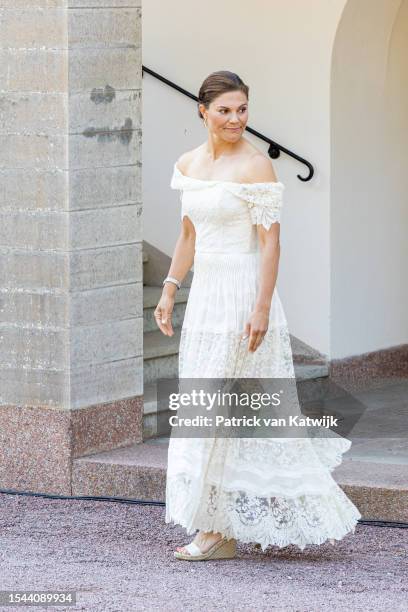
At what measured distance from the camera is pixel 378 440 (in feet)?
24.7

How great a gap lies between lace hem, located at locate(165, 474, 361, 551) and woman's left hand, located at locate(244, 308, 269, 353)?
562 mm

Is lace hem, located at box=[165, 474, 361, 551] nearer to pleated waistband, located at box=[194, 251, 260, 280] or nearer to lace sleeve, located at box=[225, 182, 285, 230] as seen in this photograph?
pleated waistband, located at box=[194, 251, 260, 280]

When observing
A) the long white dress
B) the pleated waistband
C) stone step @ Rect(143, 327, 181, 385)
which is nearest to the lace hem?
the long white dress

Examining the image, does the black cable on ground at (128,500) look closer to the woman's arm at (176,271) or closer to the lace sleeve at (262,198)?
the woman's arm at (176,271)

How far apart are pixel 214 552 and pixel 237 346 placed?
795 millimetres

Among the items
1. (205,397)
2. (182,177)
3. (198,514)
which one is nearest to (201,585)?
(198,514)

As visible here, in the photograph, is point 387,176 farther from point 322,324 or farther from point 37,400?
point 37,400

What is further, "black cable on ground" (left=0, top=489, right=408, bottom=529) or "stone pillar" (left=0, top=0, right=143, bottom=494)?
"stone pillar" (left=0, top=0, right=143, bottom=494)

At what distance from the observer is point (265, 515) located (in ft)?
18.6

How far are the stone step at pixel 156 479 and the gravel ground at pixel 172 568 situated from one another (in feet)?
Result: 0.30

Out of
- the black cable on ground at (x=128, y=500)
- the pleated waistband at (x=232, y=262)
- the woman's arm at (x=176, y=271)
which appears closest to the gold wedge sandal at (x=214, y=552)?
the black cable on ground at (x=128, y=500)

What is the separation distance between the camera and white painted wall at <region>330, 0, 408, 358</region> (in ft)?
28.6

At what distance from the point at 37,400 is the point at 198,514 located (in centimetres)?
153

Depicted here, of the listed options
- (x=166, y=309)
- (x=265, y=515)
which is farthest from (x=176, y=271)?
(x=265, y=515)
